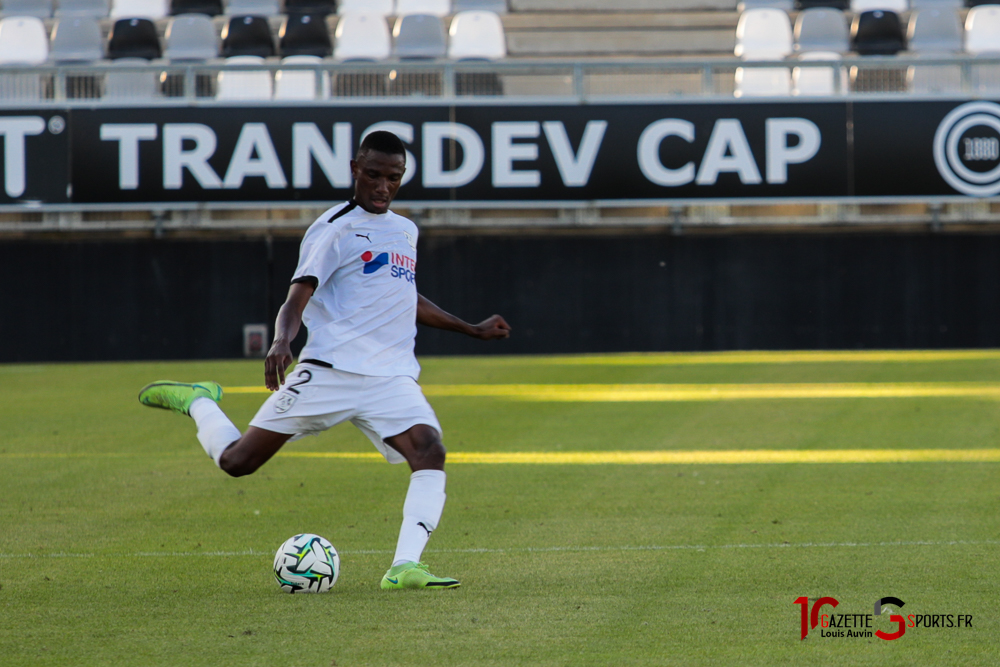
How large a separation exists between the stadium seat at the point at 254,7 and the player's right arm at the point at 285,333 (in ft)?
77.6

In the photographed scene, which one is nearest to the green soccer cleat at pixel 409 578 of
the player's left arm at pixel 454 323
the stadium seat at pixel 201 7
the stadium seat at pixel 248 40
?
the player's left arm at pixel 454 323

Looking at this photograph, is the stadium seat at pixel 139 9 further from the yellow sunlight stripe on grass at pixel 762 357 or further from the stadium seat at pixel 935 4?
the stadium seat at pixel 935 4

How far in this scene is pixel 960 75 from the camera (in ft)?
68.5

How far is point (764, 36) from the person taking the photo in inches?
1056

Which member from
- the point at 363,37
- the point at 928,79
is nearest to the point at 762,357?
the point at 928,79

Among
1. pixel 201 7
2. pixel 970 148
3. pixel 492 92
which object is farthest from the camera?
pixel 201 7

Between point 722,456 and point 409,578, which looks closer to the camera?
point 409,578

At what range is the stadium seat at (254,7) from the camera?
1123 inches

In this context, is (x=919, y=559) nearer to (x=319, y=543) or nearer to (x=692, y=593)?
(x=692, y=593)

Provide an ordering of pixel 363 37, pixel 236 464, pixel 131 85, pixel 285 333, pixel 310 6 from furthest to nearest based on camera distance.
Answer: pixel 310 6 < pixel 363 37 < pixel 131 85 < pixel 236 464 < pixel 285 333

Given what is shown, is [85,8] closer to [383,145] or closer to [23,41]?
[23,41]

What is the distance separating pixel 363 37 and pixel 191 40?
3268mm

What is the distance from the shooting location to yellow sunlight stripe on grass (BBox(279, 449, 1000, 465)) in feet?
35.7

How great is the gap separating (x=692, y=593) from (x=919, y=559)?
4.67 ft
